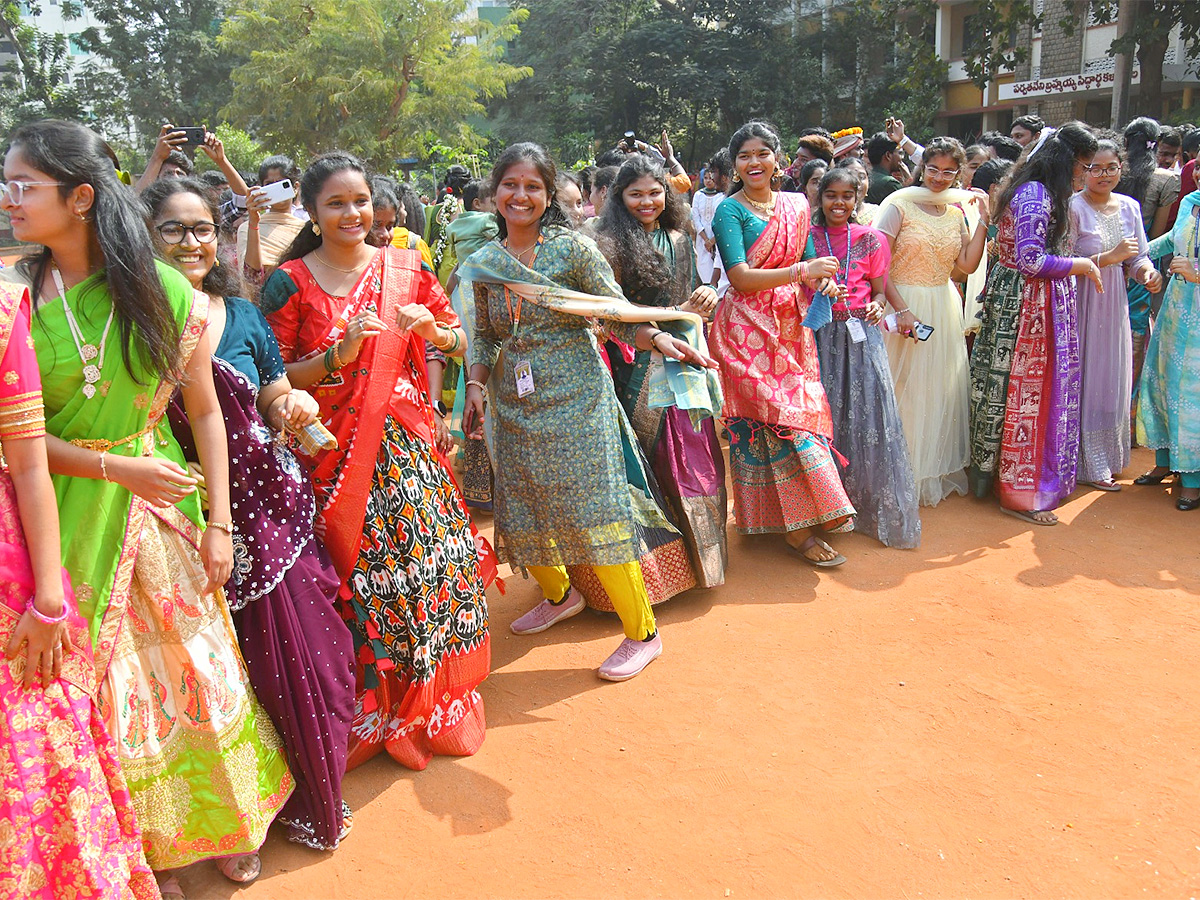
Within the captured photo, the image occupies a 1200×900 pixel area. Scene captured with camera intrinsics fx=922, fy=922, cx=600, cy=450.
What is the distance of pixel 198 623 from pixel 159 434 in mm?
476

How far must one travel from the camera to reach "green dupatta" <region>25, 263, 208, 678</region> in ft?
6.68

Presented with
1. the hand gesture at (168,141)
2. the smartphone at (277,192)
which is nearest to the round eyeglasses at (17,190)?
the smartphone at (277,192)

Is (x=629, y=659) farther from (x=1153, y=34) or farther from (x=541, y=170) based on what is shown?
(x=1153, y=34)

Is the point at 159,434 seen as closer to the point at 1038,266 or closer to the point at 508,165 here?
the point at 508,165

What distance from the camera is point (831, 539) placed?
4723 millimetres

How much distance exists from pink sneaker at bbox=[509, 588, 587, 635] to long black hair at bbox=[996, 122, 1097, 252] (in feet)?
9.87

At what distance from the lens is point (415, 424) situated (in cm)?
291

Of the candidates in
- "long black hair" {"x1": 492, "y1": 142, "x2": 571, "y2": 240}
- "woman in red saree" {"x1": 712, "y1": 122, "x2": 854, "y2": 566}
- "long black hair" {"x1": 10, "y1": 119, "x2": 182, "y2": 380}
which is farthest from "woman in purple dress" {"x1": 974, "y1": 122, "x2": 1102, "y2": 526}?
"long black hair" {"x1": 10, "y1": 119, "x2": 182, "y2": 380}

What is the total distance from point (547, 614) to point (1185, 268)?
149 inches

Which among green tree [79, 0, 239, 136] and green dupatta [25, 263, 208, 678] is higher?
green tree [79, 0, 239, 136]

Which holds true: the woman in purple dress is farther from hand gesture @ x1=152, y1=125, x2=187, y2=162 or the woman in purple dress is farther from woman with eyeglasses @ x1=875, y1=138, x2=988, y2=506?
hand gesture @ x1=152, y1=125, x2=187, y2=162

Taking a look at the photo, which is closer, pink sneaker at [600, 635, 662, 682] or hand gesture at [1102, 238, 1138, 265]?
pink sneaker at [600, 635, 662, 682]

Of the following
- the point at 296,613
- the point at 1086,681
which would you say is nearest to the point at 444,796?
the point at 296,613

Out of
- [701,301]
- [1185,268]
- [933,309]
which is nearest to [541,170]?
[701,301]
